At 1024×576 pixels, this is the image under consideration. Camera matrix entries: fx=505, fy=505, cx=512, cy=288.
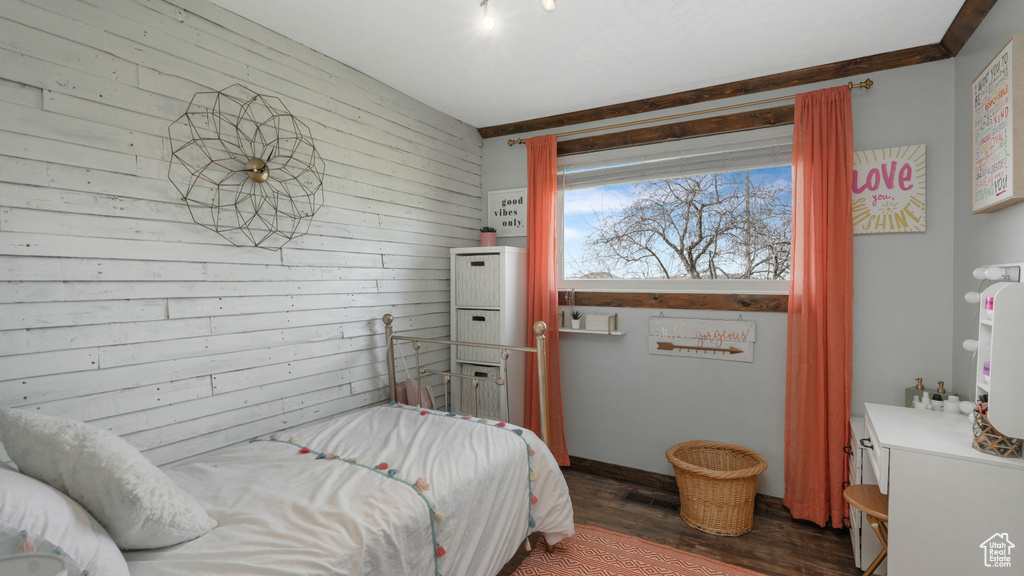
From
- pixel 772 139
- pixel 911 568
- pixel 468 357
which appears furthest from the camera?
pixel 468 357

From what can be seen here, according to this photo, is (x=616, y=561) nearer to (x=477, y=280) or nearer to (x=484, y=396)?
(x=484, y=396)

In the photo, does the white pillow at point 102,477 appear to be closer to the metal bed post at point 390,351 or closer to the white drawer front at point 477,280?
the metal bed post at point 390,351

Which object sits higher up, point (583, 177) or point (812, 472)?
point (583, 177)

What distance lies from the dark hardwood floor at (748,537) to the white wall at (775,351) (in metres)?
0.26

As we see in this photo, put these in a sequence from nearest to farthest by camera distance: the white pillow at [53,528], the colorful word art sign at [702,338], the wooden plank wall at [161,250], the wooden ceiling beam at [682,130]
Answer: the white pillow at [53,528] → the wooden plank wall at [161,250] → the wooden ceiling beam at [682,130] → the colorful word art sign at [702,338]

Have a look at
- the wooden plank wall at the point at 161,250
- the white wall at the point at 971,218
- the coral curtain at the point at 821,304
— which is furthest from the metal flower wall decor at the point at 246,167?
the white wall at the point at 971,218

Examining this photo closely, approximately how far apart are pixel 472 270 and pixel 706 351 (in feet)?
5.20

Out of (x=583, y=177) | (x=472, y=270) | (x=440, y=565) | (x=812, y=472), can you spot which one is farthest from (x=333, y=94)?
(x=812, y=472)

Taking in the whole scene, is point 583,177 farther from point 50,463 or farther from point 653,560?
point 50,463

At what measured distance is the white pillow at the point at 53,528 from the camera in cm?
104

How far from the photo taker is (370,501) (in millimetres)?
1641

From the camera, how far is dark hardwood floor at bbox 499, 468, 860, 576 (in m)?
2.38

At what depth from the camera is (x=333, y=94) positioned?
271 centimetres

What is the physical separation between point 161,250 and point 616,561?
2.39 m
